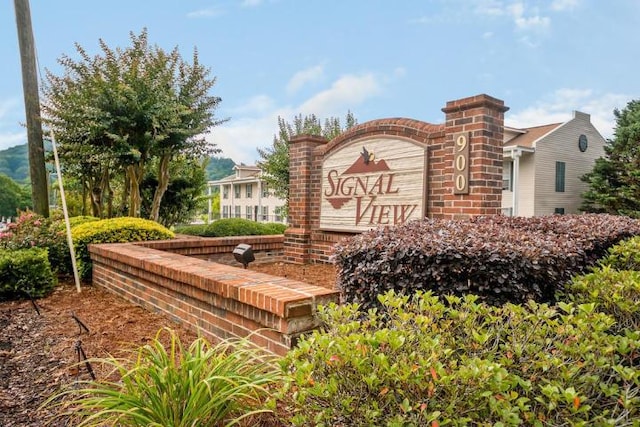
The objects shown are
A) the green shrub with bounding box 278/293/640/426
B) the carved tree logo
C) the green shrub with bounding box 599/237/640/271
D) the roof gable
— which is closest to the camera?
the green shrub with bounding box 278/293/640/426

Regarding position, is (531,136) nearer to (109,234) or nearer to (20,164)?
(109,234)

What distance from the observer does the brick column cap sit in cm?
437

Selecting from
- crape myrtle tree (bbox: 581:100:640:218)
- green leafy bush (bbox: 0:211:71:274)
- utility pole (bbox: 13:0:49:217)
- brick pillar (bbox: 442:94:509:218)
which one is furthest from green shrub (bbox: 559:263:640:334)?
crape myrtle tree (bbox: 581:100:640:218)

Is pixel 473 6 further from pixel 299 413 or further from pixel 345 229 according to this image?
pixel 299 413

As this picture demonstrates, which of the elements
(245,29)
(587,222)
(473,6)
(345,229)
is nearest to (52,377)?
(345,229)

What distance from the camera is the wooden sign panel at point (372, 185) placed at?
512cm

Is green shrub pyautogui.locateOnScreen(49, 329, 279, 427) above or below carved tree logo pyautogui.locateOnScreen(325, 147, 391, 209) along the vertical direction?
below

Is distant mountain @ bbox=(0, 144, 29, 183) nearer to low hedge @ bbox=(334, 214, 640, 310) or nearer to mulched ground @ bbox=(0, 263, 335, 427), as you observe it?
mulched ground @ bbox=(0, 263, 335, 427)

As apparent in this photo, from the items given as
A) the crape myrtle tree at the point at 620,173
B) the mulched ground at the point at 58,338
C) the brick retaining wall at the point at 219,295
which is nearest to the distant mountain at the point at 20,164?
the crape myrtle tree at the point at 620,173

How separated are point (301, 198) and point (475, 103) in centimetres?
317

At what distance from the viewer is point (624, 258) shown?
3.27m

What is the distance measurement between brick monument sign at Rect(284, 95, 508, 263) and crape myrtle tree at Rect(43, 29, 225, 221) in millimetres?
4155

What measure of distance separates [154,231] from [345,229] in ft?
11.6

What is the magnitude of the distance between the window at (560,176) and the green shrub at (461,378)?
62.8 ft
